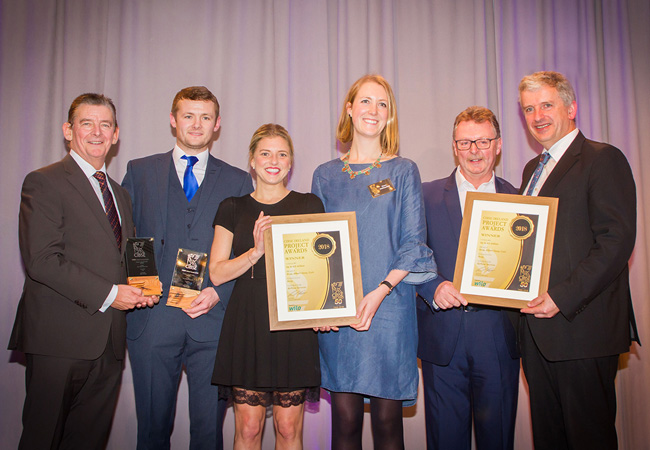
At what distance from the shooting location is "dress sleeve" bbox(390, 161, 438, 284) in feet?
7.17

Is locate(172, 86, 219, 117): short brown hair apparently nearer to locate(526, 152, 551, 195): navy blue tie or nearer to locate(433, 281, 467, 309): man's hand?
locate(433, 281, 467, 309): man's hand

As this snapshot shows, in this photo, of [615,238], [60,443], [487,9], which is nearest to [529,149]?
[487,9]

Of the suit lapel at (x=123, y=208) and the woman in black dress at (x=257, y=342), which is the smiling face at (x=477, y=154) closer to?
the woman in black dress at (x=257, y=342)

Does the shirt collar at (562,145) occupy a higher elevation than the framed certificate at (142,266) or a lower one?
higher

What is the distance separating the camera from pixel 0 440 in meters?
3.38

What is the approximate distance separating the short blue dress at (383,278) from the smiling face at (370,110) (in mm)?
200

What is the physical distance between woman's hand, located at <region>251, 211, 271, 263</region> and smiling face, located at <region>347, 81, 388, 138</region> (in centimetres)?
75

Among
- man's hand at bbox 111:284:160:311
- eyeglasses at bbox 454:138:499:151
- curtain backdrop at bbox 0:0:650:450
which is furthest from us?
curtain backdrop at bbox 0:0:650:450

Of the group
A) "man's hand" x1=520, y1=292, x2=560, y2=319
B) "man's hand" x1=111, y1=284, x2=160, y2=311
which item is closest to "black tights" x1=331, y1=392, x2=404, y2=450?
"man's hand" x1=520, y1=292, x2=560, y2=319

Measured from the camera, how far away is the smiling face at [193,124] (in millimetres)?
2631

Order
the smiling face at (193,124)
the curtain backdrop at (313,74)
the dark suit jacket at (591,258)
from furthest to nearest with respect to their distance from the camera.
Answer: the curtain backdrop at (313,74)
the smiling face at (193,124)
the dark suit jacket at (591,258)

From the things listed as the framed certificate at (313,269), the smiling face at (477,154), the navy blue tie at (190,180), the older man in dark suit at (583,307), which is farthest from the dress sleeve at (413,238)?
the navy blue tie at (190,180)

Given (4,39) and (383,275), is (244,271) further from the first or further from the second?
(4,39)

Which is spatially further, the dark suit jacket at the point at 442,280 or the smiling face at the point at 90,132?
the smiling face at the point at 90,132
